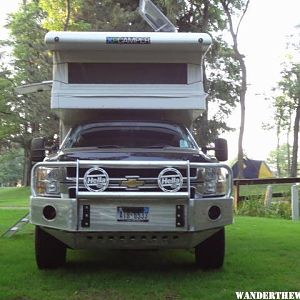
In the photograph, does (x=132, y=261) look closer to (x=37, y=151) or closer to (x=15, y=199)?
(x=37, y=151)

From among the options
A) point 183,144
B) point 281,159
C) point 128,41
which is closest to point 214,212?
point 183,144

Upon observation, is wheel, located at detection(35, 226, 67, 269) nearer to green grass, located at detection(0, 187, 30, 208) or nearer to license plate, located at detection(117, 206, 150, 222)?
license plate, located at detection(117, 206, 150, 222)

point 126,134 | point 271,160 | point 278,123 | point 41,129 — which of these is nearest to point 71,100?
point 126,134

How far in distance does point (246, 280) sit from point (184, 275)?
67 cm

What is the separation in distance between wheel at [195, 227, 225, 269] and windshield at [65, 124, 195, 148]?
4.72ft

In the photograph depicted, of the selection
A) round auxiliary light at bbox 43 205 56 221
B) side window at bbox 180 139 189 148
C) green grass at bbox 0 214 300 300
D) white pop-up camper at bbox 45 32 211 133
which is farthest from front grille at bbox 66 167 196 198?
white pop-up camper at bbox 45 32 211 133

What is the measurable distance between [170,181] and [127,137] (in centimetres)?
164

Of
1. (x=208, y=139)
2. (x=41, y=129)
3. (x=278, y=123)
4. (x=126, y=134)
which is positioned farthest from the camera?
(x=278, y=123)

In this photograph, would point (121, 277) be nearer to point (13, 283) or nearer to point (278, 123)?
point (13, 283)

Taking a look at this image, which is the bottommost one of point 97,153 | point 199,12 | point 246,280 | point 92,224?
point 246,280

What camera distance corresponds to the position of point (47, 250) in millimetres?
5996

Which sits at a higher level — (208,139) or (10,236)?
(208,139)

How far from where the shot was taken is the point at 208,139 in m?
28.6

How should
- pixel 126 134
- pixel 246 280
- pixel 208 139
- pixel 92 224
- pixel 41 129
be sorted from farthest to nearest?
pixel 41 129, pixel 208 139, pixel 126 134, pixel 246 280, pixel 92 224
